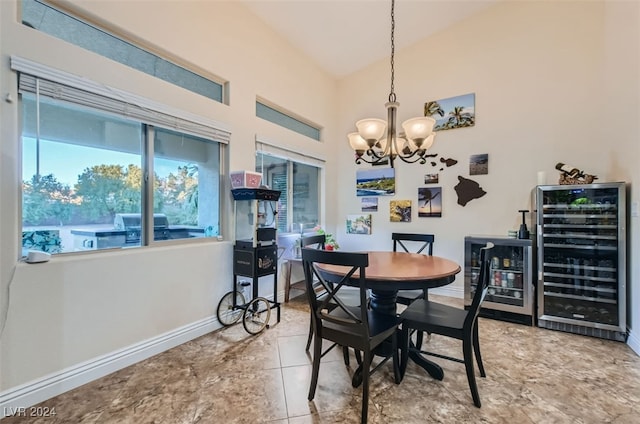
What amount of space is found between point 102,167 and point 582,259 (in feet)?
15.2

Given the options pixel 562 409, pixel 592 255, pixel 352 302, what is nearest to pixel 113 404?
pixel 352 302

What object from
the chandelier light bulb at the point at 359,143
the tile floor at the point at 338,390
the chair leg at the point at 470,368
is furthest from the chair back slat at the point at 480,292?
the chandelier light bulb at the point at 359,143

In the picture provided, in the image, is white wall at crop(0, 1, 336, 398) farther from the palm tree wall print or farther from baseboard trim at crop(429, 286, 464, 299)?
baseboard trim at crop(429, 286, 464, 299)

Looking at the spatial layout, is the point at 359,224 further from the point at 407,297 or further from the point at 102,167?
the point at 102,167

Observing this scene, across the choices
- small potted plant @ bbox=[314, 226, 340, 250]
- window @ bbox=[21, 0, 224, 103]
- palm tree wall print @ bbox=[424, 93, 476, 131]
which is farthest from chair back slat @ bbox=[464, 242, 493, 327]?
window @ bbox=[21, 0, 224, 103]

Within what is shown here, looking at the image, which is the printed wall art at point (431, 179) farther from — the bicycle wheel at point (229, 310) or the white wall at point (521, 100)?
the bicycle wheel at point (229, 310)

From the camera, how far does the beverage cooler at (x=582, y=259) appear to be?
9.18 ft

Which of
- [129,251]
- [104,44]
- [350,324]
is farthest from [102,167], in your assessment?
[350,324]

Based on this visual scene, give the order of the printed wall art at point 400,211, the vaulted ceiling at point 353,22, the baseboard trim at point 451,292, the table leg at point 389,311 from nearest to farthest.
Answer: the table leg at point 389,311, the vaulted ceiling at point 353,22, the baseboard trim at point 451,292, the printed wall art at point 400,211

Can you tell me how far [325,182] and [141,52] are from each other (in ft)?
9.95

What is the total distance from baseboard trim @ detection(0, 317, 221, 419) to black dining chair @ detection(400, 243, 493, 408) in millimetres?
1972

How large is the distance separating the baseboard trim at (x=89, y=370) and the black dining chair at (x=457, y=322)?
1972 millimetres

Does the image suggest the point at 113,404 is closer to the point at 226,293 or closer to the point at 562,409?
the point at 226,293

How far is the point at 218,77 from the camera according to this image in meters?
3.03
